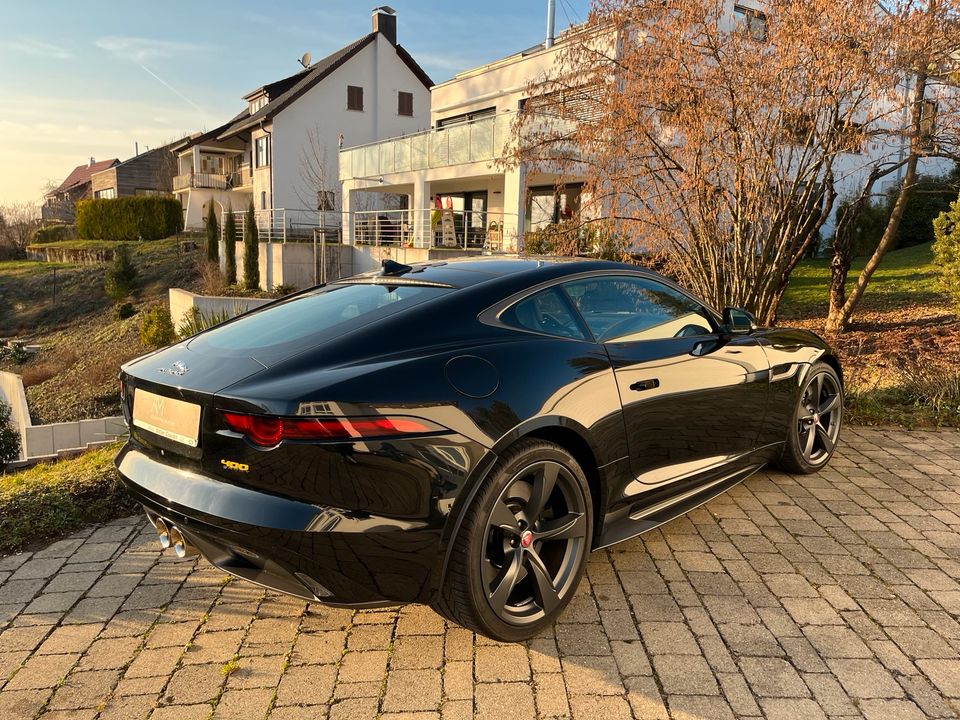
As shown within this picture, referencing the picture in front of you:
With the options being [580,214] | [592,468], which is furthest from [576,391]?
[580,214]

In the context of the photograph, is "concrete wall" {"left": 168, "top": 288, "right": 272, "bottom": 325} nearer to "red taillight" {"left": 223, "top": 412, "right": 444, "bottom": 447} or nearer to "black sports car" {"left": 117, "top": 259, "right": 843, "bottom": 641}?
"black sports car" {"left": 117, "top": 259, "right": 843, "bottom": 641}

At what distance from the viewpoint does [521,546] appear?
2.67 metres

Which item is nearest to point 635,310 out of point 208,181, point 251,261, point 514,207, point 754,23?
point 754,23

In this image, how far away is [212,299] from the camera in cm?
1616

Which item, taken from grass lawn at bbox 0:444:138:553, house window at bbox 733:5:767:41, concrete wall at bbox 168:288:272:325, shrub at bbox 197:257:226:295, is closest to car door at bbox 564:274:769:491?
grass lawn at bbox 0:444:138:553

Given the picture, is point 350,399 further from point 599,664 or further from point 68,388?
point 68,388

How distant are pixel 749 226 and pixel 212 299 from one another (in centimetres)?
1258

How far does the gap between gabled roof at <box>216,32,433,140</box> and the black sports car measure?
34204 mm

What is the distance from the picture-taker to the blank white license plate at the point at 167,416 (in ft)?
8.04

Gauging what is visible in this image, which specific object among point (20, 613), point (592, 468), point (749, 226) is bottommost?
point (20, 613)

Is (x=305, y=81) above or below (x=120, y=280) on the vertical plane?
above

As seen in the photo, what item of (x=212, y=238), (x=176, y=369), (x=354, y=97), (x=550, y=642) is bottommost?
Result: (x=550, y=642)

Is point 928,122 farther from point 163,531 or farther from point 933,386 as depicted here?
point 163,531

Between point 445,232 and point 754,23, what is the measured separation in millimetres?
12660
